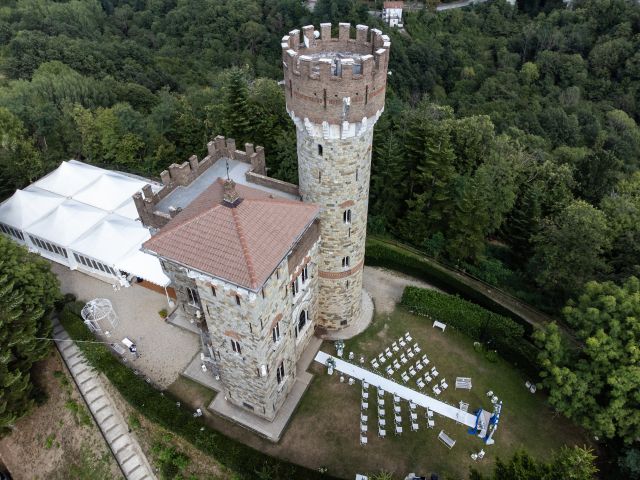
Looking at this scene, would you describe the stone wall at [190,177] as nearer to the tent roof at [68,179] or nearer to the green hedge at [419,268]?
the green hedge at [419,268]

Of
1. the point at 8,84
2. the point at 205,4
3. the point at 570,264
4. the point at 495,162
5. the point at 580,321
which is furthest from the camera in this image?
the point at 205,4

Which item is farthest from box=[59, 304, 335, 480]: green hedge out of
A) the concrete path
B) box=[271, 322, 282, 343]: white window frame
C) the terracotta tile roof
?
the terracotta tile roof

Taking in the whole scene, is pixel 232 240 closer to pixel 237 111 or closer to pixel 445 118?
pixel 237 111

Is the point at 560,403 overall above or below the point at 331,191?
below

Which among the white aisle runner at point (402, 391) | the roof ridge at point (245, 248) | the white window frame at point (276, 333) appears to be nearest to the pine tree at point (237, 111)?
the white aisle runner at point (402, 391)

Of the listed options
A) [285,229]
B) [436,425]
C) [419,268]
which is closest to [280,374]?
[285,229]

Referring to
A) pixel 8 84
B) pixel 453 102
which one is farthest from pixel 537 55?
pixel 8 84

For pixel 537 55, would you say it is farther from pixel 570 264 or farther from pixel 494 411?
pixel 494 411

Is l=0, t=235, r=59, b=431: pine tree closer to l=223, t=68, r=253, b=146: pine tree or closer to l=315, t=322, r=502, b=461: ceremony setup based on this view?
l=315, t=322, r=502, b=461: ceremony setup
